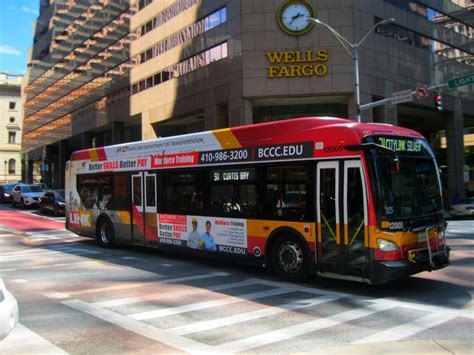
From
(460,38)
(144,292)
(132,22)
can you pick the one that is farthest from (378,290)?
(132,22)

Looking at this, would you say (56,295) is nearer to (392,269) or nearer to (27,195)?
(392,269)

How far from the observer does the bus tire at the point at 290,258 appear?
8.64 m

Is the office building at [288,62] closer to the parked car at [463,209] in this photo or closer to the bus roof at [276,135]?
the parked car at [463,209]

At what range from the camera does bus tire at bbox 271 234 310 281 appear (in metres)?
8.64

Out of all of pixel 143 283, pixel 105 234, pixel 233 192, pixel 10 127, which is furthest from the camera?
pixel 10 127

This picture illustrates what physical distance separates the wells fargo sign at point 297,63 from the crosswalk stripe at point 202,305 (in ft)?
80.5

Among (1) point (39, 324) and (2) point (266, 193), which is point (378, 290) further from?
(1) point (39, 324)

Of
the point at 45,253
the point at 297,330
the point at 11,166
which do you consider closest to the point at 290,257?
the point at 297,330

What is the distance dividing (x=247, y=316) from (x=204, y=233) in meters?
4.27

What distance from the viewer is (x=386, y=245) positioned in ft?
24.5

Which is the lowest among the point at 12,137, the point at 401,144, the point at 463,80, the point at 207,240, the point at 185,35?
the point at 207,240

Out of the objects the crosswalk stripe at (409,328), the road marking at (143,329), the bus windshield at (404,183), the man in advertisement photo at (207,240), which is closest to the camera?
the road marking at (143,329)

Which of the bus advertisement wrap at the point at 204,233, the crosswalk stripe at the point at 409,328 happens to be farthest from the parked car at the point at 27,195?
the crosswalk stripe at the point at 409,328

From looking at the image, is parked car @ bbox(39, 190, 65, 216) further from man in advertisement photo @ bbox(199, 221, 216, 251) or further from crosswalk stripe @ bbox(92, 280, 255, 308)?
crosswalk stripe @ bbox(92, 280, 255, 308)
